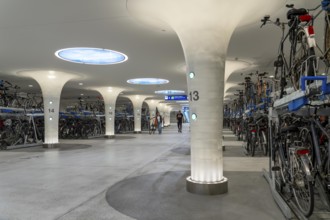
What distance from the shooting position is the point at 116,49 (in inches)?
296

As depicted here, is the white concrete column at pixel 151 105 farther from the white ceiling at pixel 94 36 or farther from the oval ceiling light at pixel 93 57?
the oval ceiling light at pixel 93 57

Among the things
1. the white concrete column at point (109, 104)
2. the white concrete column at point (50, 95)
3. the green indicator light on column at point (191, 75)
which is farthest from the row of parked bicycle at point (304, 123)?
the white concrete column at point (109, 104)

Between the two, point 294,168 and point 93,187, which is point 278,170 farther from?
point 93,187

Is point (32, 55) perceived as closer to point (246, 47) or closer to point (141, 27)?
point (141, 27)

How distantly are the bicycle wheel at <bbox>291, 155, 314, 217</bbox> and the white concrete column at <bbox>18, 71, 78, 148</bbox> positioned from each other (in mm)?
9852

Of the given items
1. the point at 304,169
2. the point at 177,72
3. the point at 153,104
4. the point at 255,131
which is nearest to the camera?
the point at 304,169

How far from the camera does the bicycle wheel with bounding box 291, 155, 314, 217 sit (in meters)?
2.84

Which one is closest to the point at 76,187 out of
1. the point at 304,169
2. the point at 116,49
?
the point at 304,169

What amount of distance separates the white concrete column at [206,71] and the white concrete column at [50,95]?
8.14 metres

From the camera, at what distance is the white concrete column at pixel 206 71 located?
4.17 m

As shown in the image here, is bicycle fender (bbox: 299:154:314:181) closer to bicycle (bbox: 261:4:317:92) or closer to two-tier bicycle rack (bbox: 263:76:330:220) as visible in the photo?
two-tier bicycle rack (bbox: 263:76:330:220)

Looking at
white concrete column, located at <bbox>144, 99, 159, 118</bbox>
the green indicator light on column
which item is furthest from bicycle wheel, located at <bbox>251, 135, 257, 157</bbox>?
white concrete column, located at <bbox>144, 99, 159, 118</bbox>

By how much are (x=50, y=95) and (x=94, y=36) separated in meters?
6.41

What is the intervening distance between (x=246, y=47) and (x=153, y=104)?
23.1m
